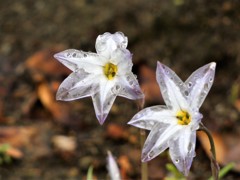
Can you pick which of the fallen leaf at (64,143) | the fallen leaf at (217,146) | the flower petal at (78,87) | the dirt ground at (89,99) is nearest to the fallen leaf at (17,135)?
the dirt ground at (89,99)

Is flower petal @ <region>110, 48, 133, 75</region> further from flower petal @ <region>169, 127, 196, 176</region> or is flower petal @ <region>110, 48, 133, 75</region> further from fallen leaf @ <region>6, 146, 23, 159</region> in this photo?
fallen leaf @ <region>6, 146, 23, 159</region>

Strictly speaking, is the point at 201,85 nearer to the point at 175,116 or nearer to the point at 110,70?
the point at 175,116

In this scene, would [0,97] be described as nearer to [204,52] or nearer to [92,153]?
[92,153]

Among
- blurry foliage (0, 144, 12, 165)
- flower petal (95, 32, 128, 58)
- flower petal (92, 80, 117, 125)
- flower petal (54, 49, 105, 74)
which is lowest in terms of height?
blurry foliage (0, 144, 12, 165)

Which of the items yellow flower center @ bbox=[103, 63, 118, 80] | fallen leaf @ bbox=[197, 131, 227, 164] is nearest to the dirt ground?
fallen leaf @ bbox=[197, 131, 227, 164]

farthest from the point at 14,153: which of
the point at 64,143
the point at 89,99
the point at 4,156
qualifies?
the point at 89,99

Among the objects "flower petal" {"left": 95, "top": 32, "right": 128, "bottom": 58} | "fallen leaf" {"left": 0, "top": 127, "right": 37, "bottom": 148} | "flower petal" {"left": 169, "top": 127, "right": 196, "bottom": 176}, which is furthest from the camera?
"fallen leaf" {"left": 0, "top": 127, "right": 37, "bottom": 148}

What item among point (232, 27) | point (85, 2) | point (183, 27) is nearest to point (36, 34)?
point (85, 2)
